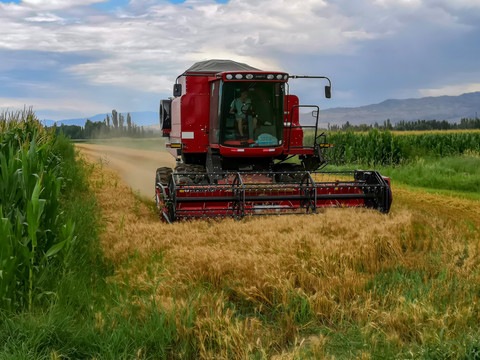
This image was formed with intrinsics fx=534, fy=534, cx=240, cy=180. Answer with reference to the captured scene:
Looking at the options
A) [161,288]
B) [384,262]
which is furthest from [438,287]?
[161,288]

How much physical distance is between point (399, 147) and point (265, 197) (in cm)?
1579

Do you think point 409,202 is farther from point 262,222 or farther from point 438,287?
point 438,287

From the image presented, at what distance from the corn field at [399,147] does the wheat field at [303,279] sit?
1611 centimetres

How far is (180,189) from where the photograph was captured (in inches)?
324

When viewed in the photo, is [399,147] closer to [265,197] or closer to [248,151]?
[248,151]

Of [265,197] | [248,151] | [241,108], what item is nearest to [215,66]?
[241,108]

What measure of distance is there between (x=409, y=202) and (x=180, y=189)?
5550 mm

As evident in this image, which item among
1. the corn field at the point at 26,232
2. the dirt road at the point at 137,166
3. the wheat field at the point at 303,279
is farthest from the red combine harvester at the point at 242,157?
the dirt road at the point at 137,166

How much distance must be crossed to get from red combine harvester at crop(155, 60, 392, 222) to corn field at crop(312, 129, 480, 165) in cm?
1177

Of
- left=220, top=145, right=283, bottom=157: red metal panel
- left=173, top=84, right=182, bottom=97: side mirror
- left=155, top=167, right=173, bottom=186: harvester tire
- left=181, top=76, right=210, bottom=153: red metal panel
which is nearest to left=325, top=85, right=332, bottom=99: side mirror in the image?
left=220, top=145, right=283, bottom=157: red metal panel

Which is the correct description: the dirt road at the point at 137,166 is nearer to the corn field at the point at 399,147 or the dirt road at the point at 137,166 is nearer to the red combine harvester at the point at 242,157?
the red combine harvester at the point at 242,157

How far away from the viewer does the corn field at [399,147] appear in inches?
891

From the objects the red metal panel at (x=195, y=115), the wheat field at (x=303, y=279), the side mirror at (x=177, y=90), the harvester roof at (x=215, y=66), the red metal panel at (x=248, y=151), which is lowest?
the wheat field at (x=303, y=279)

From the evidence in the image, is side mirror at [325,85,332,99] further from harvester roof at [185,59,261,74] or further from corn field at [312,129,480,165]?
corn field at [312,129,480,165]
